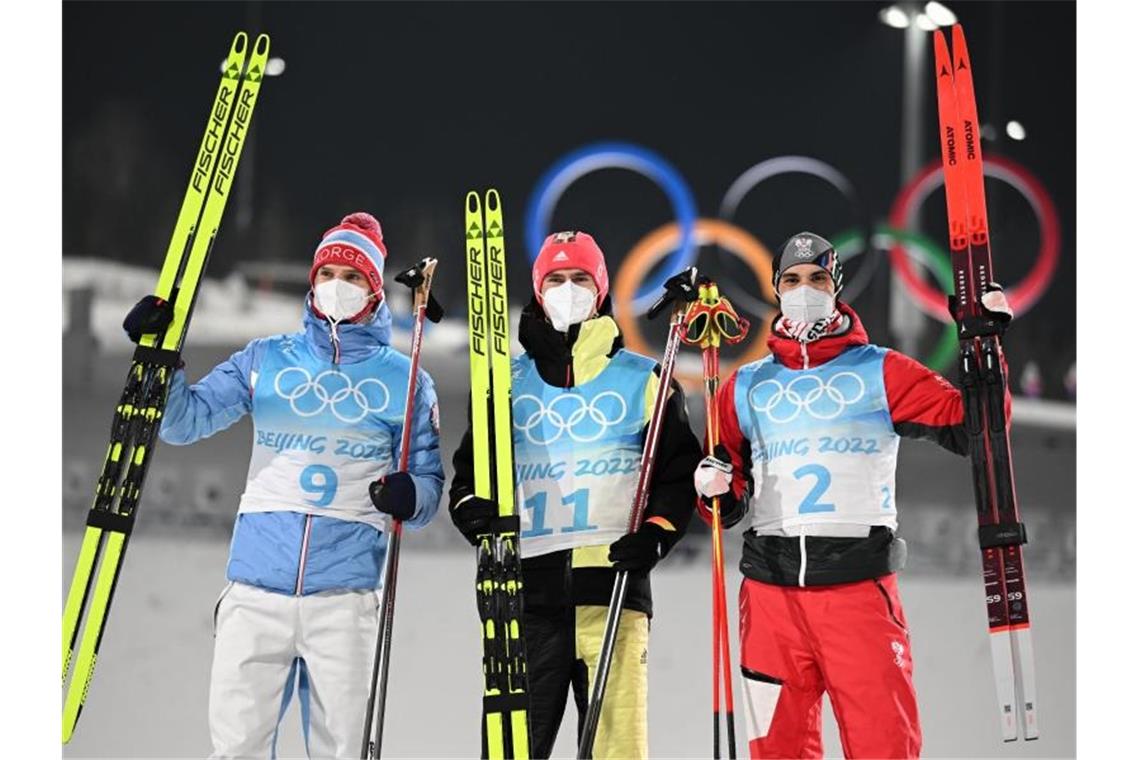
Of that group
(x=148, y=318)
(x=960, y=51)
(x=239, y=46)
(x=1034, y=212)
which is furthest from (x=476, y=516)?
(x=1034, y=212)

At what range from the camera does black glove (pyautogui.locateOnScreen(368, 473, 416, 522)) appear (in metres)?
Answer: 2.81

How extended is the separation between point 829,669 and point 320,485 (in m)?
1.16

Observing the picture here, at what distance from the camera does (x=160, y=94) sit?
4.73 m

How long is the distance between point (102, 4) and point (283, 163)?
88 centimetres

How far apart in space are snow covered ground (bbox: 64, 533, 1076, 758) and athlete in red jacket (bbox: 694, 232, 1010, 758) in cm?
168

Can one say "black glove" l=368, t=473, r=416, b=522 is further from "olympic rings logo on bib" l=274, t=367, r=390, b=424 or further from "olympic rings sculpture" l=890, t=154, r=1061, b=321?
"olympic rings sculpture" l=890, t=154, r=1061, b=321

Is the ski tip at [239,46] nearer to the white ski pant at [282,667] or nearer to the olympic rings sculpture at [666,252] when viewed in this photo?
the white ski pant at [282,667]

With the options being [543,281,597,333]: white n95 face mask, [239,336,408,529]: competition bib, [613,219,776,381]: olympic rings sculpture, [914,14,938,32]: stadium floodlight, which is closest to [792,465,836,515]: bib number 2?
[543,281,597,333]: white n95 face mask

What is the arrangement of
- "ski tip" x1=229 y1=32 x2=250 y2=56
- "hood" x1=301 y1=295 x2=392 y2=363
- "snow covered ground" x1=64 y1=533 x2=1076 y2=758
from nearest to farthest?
"hood" x1=301 y1=295 x2=392 y2=363
"ski tip" x1=229 y1=32 x2=250 y2=56
"snow covered ground" x1=64 y1=533 x2=1076 y2=758

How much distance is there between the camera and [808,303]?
287cm

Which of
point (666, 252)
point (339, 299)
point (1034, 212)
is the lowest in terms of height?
point (339, 299)

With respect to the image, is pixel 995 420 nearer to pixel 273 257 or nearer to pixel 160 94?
pixel 273 257

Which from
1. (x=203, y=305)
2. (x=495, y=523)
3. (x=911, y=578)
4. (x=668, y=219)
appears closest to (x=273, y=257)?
(x=203, y=305)

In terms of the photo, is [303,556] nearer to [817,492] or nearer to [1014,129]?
[817,492]
